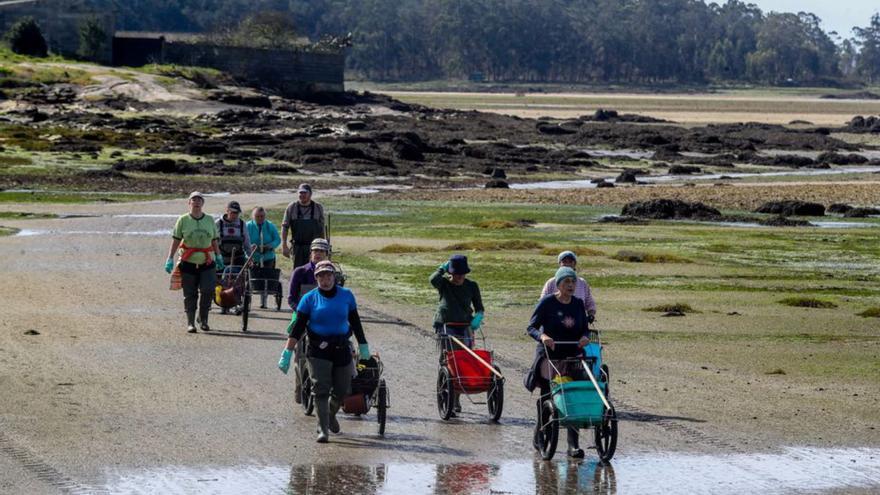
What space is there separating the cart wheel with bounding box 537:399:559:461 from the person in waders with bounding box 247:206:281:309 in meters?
10.8

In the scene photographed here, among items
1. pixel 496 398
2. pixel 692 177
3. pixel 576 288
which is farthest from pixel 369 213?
pixel 576 288

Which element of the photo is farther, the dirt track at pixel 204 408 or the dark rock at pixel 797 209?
the dark rock at pixel 797 209

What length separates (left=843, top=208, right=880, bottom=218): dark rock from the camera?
46.8 m

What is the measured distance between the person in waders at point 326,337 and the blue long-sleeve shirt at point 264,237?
9906mm

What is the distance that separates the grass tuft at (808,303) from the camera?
26.2m

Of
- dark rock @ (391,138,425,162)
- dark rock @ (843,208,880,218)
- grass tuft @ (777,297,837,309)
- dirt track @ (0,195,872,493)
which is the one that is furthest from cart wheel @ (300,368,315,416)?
dark rock @ (391,138,425,162)

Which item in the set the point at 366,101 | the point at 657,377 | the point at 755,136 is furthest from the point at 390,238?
the point at 366,101

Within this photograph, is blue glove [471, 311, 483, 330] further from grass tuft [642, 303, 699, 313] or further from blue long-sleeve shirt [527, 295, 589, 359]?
grass tuft [642, 303, 699, 313]

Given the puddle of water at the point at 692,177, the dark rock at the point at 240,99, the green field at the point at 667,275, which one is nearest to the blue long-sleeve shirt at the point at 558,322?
the green field at the point at 667,275

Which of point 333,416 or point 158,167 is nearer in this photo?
point 333,416

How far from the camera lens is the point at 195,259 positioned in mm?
21906

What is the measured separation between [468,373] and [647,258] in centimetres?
1831

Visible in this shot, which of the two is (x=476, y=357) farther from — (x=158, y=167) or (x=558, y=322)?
(x=158, y=167)

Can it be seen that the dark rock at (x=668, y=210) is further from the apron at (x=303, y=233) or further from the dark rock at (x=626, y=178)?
the apron at (x=303, y=233)
